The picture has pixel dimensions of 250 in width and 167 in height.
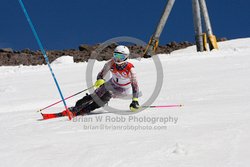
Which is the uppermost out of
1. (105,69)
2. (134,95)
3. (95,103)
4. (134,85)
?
(105,69)

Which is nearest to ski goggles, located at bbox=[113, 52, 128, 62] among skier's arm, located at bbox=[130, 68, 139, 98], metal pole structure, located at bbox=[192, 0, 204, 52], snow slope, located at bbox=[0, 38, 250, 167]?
skier's arm, located at bbox=[130, 68, 139, 98]

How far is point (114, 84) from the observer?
7.29 m

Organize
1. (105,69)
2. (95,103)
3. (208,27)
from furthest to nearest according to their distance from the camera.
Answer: (208,27) → (105,69) → (95,103)

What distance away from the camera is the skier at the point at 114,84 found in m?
7.09

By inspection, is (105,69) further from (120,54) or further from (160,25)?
(160,25)

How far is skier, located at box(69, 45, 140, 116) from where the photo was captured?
23.2 feet

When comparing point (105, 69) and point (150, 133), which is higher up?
point (105, 69)

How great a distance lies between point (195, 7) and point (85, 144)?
59.0ft

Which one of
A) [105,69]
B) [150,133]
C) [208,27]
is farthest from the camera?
[208,27]

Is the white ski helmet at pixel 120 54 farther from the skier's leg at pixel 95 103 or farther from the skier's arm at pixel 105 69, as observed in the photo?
the skier's leg at pixel 95 103

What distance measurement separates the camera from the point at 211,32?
21.4m

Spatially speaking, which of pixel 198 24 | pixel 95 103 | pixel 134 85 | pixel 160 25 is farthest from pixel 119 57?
pixel 198 24

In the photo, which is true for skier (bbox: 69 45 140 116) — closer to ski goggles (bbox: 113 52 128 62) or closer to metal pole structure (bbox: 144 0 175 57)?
ski goggles (bbox: 113 52 128 62)

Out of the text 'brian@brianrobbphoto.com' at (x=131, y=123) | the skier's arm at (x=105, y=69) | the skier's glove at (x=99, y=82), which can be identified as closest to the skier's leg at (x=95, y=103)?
the skier's glove at (x=99, y=82)
